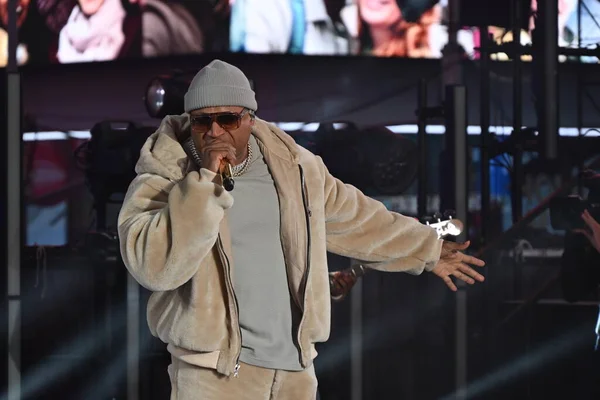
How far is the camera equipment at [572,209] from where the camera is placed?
20.4 ft

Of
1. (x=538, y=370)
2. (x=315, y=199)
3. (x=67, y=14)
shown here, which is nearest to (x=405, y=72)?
(x=67, y=14)

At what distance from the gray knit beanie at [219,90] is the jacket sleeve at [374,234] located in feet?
1.20

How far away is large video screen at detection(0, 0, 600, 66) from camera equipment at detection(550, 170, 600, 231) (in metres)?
6.81

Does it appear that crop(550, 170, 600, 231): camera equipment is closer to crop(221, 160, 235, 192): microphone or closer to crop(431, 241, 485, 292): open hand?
crop(431, 241, 485, 292): open hand

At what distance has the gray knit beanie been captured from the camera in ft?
8.71

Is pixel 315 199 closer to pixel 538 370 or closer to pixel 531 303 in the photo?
pixel 538 370

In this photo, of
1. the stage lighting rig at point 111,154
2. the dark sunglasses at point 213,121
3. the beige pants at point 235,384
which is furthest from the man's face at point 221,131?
the stage lighting rig at point 111,154

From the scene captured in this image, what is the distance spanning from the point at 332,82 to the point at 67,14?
3.40m

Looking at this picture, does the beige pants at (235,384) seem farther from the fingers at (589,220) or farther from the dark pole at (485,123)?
the dark pole at (485,123)

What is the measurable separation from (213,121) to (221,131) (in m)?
0.03

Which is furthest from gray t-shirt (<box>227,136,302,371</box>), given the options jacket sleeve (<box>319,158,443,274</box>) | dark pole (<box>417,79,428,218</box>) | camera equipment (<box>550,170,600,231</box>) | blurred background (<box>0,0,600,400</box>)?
dark pole (<box>417,79,428,218</box>)

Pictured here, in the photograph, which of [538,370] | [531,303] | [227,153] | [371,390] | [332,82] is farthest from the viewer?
[332,82]

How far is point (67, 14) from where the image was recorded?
13867 mm

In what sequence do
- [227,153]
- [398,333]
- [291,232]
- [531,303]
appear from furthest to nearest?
[398,333] → [531,303] → [291,232] → [227,153]
